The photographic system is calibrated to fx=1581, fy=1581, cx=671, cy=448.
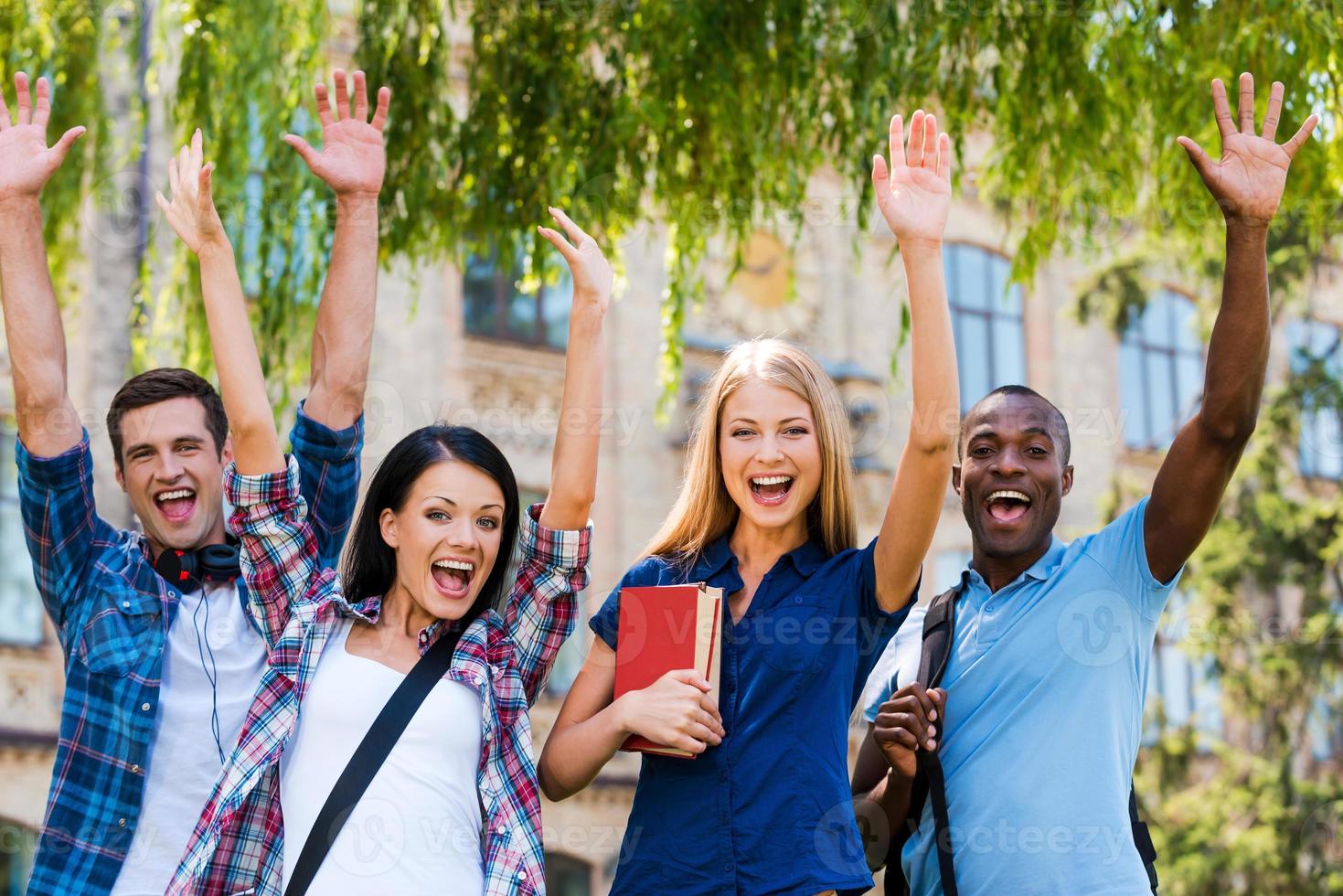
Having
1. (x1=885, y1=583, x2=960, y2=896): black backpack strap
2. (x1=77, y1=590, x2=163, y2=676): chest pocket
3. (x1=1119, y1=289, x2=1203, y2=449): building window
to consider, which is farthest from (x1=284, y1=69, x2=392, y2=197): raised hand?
(x1=1119, y1=289, x2=1203, y2=449): building window

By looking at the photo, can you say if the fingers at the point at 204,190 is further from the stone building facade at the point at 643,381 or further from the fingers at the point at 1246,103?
the stone building facade at the point at 643,381

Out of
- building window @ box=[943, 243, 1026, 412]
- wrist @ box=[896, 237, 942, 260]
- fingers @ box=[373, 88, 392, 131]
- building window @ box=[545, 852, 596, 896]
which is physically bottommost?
building window @ box=[545, 852, 596, 896]

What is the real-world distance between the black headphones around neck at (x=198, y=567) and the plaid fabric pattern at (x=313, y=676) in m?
0.24

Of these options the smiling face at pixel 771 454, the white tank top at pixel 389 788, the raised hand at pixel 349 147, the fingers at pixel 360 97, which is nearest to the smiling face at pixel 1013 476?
the smiling face at pixel 771 454

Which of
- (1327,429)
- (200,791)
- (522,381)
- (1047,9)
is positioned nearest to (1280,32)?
(1047,9)

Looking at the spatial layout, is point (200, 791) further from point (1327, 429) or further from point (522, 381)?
point (1327, 429)

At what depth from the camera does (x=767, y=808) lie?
300 cm

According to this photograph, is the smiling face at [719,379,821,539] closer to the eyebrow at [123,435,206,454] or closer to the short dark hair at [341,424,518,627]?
the short dark hair at [341,424,518,627]

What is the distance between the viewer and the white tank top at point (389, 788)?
297 cm

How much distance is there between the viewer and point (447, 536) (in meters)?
3.29

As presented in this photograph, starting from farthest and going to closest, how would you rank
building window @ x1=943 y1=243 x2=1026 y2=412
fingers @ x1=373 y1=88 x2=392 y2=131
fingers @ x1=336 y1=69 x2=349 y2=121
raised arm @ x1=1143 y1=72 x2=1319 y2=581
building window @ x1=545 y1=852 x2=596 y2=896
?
building window @ x1=943 y1=243 x2=1026 y2=412 → building window @ x1=545 y1=852 x2=596 y2=896 → fingers @ x1=336 y1=69 x2=349 y2=121 → fingers @ x1=373 y1=88 x2=392 y2=131 → raised arm @ x1=1143 y1=72 x2=1319 y2=581

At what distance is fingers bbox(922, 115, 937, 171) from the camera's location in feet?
10.7

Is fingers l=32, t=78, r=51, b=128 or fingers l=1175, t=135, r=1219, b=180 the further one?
fingers l=32, t=78, r=51, b=128

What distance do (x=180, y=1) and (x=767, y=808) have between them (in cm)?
445
